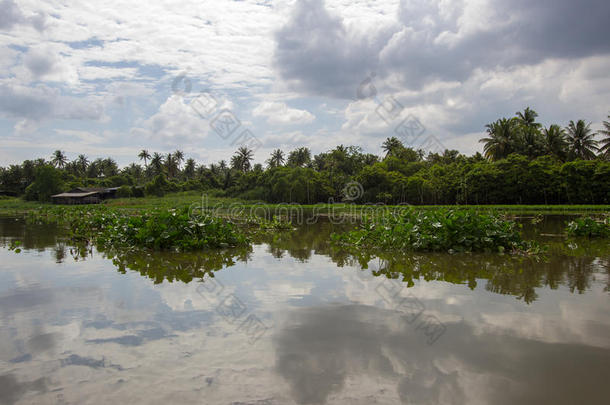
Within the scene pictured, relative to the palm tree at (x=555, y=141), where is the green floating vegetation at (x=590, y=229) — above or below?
below

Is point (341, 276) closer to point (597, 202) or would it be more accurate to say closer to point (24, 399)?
point (24, 399)

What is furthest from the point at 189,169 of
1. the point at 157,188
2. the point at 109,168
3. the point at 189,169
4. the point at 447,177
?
the point at 447,177

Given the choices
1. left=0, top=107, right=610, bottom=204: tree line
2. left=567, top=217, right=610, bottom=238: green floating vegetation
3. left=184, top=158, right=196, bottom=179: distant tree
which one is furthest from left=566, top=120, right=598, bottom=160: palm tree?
left=184, top=158, right=196, bottom=179: distant tree

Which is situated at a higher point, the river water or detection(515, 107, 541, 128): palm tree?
detection(515, 107, 541, 128): palm tree

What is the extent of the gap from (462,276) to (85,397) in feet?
18.5

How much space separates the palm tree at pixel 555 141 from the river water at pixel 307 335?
3986cm

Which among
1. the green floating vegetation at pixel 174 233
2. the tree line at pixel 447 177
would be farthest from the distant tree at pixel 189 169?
the green floating vegetation at pixel 174 233

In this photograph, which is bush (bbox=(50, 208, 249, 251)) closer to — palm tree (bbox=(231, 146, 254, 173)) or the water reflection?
the water reflection

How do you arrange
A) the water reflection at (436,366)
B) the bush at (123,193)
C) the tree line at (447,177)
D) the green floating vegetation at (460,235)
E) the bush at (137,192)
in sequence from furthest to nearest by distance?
the bush at (137,192) < the bush at (123,193) < the tree line at (447,177) < the green floating vegetation at (460,235) < the water reflection at (436,366)

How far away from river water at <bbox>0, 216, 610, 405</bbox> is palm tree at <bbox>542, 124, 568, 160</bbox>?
39862 mm

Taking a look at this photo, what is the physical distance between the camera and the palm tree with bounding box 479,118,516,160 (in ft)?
141

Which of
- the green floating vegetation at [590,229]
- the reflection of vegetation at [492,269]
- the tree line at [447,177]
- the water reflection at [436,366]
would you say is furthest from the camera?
the tree line at [447,177]

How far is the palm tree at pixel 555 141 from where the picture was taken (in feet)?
137

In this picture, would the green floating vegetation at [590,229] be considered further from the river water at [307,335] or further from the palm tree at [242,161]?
the palm tree at [242,161]
